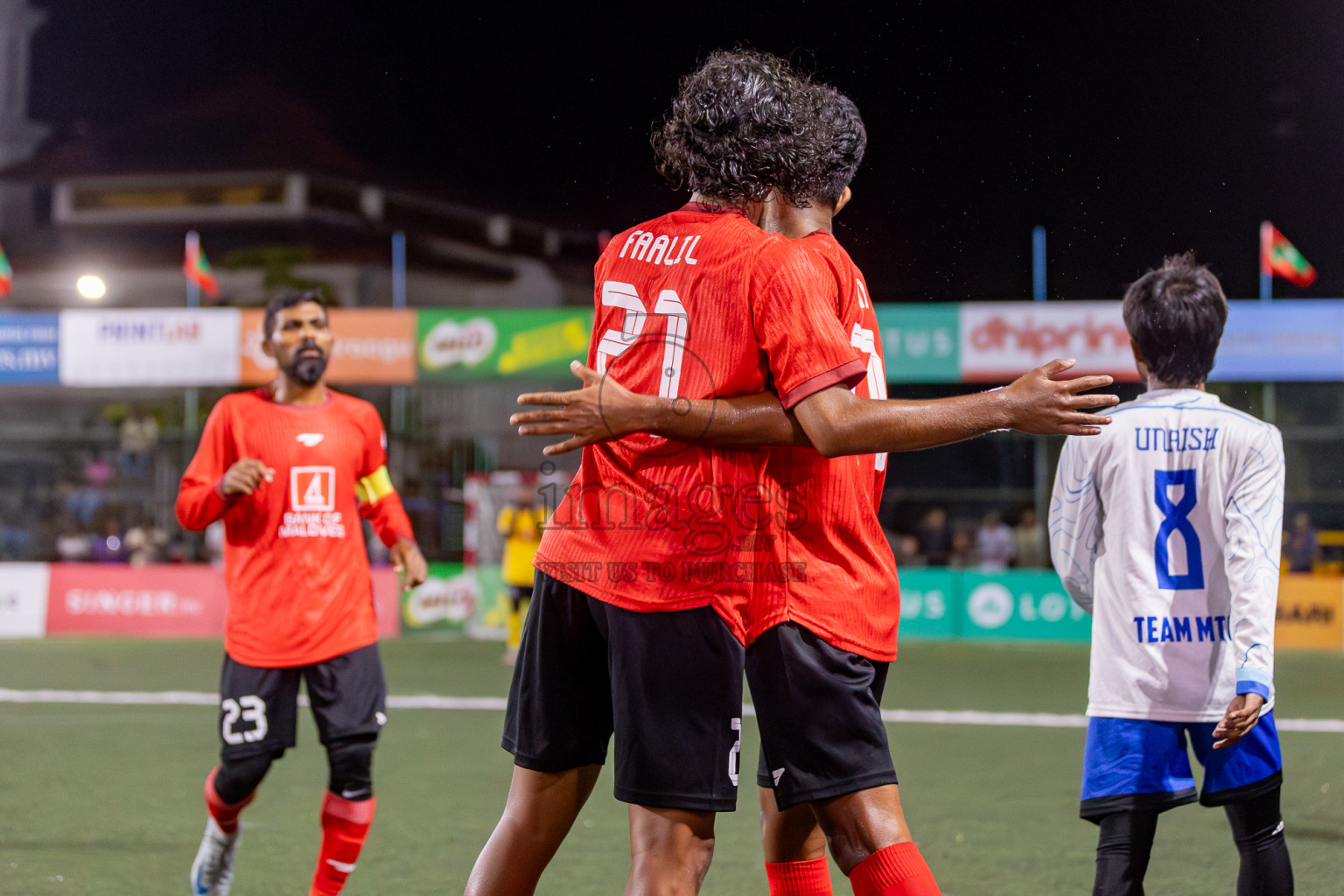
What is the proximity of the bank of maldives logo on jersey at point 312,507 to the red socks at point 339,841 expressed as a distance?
91 centimetres

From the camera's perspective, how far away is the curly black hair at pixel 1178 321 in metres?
3.06

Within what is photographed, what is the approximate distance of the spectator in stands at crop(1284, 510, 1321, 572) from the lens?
15.5 m

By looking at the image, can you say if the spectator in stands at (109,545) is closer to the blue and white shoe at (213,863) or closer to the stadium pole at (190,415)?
the stadium pole at (190,415)

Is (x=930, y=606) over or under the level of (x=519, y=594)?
under

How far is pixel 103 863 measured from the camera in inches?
184

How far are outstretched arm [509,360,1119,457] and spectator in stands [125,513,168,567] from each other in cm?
1728

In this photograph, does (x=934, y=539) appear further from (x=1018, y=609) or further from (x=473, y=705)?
(x=473, y=705)

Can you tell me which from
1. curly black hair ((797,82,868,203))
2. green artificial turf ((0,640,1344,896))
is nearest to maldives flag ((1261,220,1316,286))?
green artificial turf ((0,640,1344,896))

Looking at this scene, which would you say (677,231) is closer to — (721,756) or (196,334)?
(721,756)

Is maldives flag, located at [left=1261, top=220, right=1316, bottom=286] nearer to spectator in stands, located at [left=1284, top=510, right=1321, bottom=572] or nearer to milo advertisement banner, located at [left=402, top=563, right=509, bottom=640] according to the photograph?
spectator in stands, located at [left=1284, top=510, right=1321, bottom=572]

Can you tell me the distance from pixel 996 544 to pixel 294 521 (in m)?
14.0

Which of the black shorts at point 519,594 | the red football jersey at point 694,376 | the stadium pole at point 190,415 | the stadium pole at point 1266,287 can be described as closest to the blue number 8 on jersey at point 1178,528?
the red football jersey at point 694,376

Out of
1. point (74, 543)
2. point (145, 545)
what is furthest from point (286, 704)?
point (74, 543)

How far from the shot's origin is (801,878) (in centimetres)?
274
